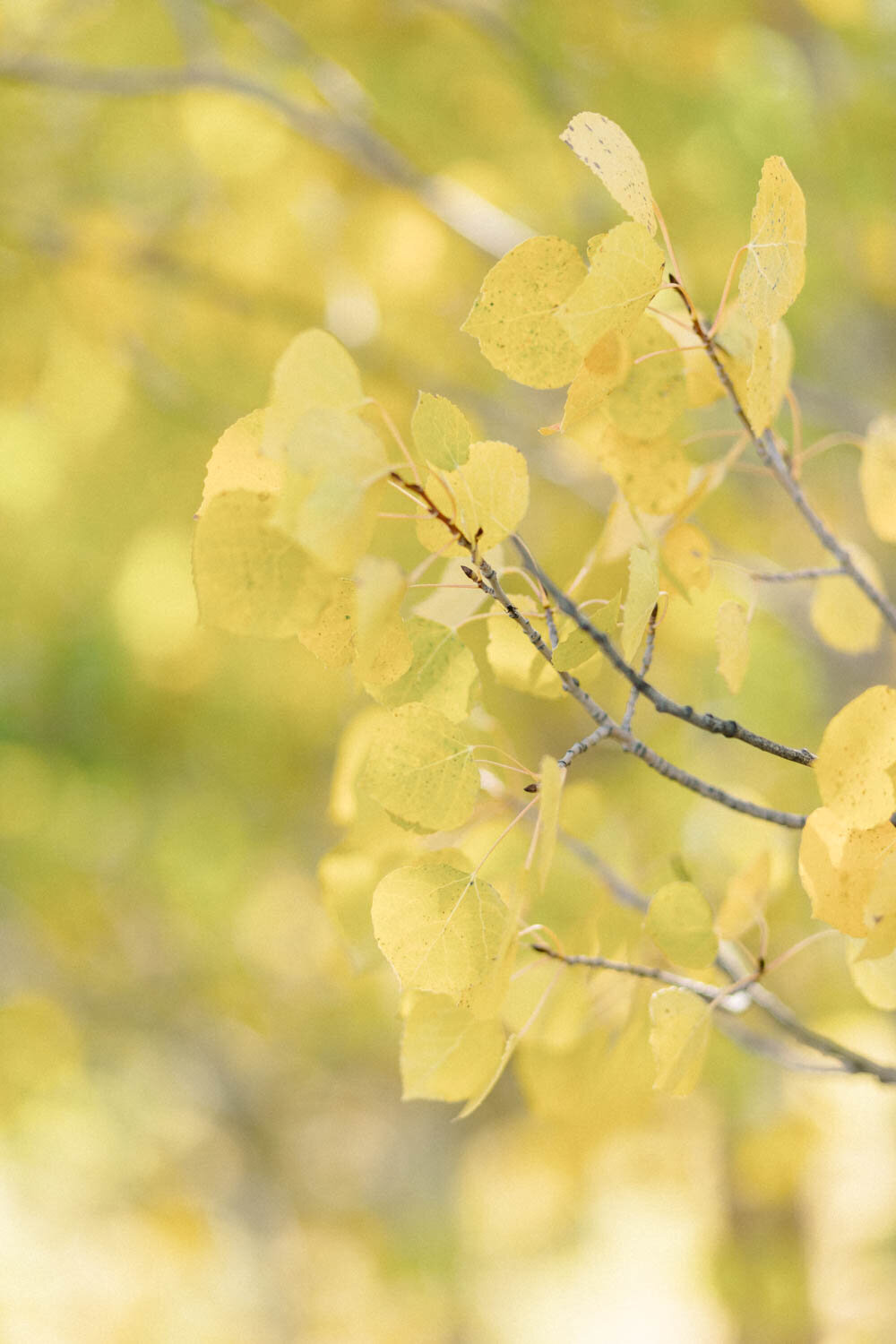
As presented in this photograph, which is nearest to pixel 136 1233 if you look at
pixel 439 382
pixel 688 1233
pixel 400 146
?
pixel 688 1233

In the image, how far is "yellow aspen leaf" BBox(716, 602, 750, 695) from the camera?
0.31 meters

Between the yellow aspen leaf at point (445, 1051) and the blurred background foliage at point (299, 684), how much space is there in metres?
0.08

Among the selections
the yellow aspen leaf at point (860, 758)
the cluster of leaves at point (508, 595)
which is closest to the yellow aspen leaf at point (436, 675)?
the cluster of leaves at point (508, 595)

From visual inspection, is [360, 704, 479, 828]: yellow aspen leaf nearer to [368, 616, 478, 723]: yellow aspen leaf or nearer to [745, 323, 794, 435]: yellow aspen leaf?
[368, 616, 478, 723]: yellow aspen leaf

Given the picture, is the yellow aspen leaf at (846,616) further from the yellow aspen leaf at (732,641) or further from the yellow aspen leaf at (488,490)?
the yellow aspen leaf at (488,490)

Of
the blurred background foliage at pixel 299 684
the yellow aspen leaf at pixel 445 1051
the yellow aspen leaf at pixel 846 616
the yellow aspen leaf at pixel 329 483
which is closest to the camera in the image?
the yellow aspen leaf at pixel 329 483

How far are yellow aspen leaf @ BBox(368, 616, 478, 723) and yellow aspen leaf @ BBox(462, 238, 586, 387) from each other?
77mm

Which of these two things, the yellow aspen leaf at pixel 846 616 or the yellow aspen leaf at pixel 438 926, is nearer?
the yellow aspen leaf at pixel 438 926

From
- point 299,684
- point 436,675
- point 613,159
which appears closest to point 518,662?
point 436,675

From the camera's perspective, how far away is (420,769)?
0.26m

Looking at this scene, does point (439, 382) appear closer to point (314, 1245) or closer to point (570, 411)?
point (570, 411)

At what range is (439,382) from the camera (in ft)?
3.36

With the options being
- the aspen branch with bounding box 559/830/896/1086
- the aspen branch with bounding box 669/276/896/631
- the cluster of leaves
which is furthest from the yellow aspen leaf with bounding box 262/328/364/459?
the aspen branch with bounding box 559/830/896/1086

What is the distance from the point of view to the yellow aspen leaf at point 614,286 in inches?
9.0
